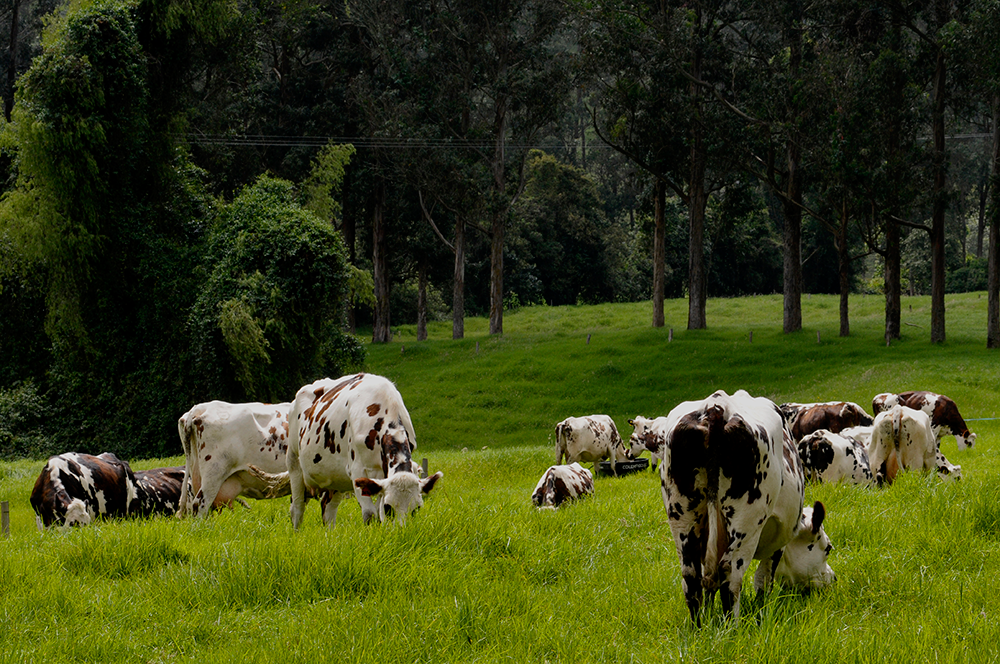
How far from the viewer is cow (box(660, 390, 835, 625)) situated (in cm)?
450

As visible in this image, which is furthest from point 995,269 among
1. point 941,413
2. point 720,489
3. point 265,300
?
point 720,489

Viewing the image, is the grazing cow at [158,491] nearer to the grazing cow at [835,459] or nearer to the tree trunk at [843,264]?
the grazing cow at [835,459]

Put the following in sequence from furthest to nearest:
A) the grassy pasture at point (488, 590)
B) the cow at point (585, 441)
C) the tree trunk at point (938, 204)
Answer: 1. the tree trunk at point (938, 204)
2. the cow at point (585, 441)
3. the grassy pasture at point (488, 590)

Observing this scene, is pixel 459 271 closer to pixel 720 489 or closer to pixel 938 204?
pixel 938 204

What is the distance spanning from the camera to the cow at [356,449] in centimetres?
734

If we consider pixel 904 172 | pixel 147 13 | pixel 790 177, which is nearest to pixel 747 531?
pixel 147 13

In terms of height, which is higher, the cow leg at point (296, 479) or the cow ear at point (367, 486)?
the cow ear at point (367, 486)

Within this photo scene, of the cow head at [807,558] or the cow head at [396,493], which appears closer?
the cow head at [807,558]

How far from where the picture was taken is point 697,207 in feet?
128

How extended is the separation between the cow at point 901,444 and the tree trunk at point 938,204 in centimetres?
2584

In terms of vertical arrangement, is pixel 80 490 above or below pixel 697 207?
below

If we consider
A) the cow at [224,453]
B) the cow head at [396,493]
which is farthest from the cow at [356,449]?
the cow at [224,453]

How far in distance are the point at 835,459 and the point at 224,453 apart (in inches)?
334

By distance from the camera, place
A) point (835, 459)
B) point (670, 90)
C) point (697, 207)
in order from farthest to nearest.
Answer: point (697, 207)
point (670, 90)
point (835, 459)
